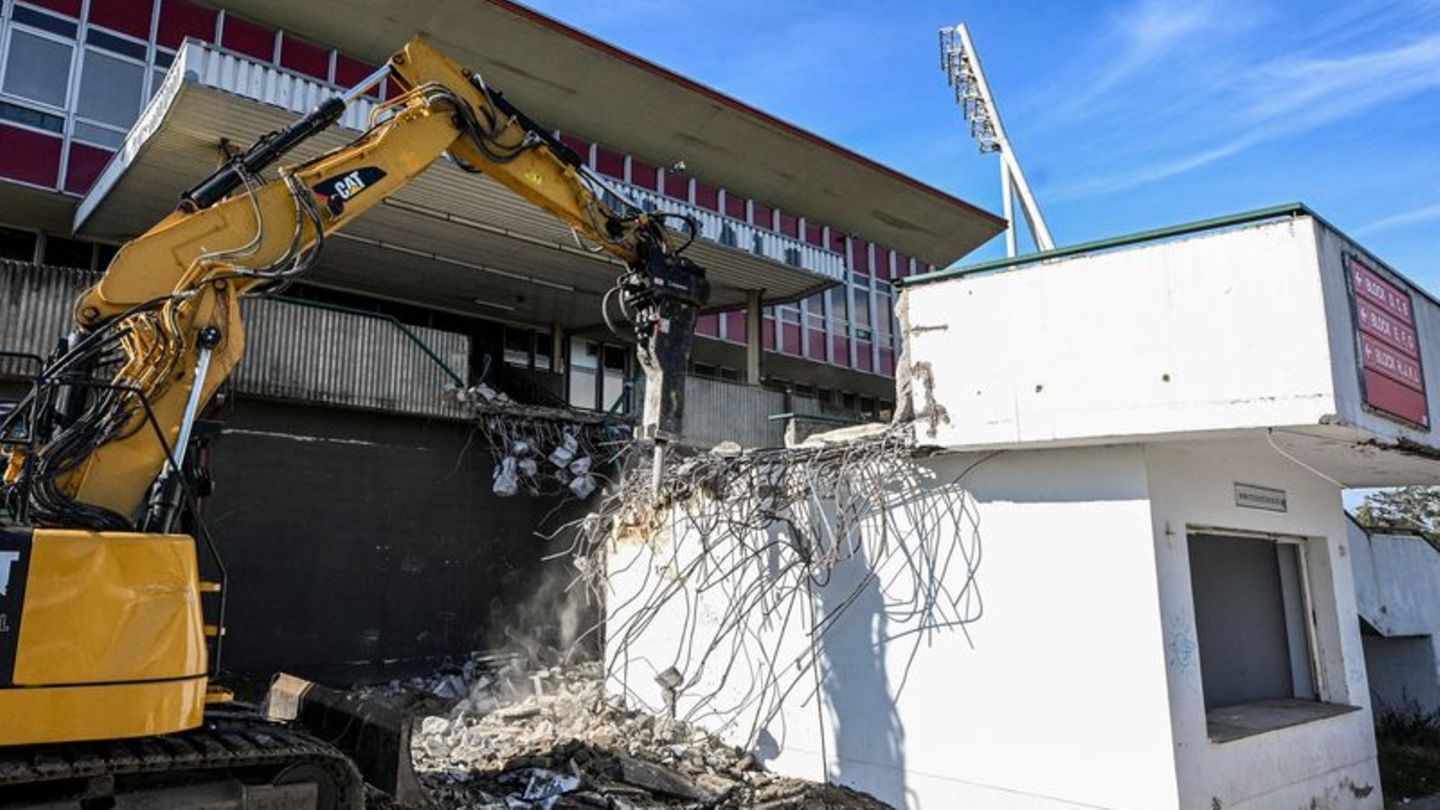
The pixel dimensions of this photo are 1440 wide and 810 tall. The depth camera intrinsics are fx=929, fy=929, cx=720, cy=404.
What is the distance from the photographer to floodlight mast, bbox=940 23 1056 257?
887 inches

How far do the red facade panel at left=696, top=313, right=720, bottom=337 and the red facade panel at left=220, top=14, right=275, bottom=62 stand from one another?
1026cm

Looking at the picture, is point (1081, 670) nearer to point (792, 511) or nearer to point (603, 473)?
point (792, 511)

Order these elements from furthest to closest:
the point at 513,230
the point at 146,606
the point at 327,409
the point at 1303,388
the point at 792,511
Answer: the point at 513,230, the point at 327,409, the point at 792,511, the point at 1303,388, the point at 146,606

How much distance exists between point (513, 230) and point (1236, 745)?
11.9 m

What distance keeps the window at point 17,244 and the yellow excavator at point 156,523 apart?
10.7 metres

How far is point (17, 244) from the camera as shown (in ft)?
50.6

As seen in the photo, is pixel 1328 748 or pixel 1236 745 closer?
pixel 1236 745

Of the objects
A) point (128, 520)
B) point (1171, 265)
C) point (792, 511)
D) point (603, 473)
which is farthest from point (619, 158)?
point (128, 520)

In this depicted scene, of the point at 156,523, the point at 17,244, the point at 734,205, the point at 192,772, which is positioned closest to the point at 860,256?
the point at 734,205

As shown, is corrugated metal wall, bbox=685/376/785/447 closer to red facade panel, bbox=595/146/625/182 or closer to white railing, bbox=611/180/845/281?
white railing, bbox=611/180/845/281

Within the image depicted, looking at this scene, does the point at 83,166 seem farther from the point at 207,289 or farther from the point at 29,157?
the point at 207,289

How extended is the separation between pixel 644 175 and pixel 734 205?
9.72 feet

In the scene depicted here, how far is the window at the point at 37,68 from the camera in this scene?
47.9 ft

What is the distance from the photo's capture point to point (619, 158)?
72.2ft
